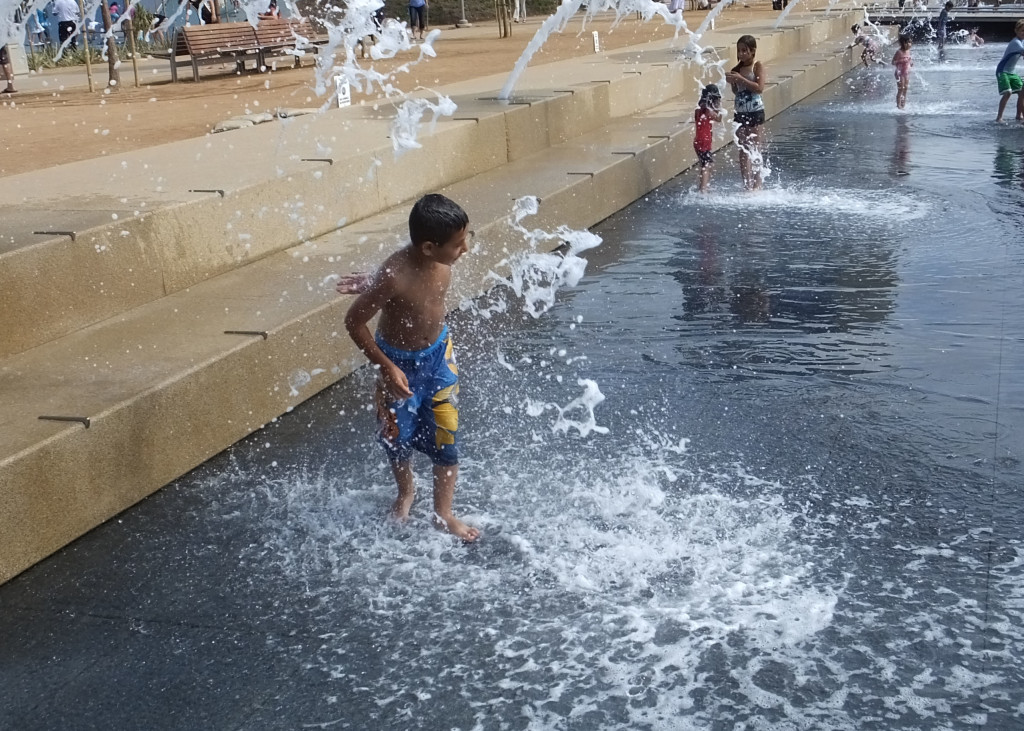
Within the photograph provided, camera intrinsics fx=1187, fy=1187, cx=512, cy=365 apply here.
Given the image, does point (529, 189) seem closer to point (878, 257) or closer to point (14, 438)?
point (878, 257)

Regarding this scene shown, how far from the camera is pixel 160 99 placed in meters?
13.5

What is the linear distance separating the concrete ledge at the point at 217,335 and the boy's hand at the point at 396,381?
105 cm

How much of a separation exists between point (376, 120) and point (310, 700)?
6.89 meters

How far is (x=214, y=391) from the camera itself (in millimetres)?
4508

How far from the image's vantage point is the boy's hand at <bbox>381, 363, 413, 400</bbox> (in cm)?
353

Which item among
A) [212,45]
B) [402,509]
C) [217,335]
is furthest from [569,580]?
[212,45]

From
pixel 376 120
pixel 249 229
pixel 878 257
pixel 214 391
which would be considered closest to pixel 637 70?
pixel 376 120

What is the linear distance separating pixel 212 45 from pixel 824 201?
10426 mm

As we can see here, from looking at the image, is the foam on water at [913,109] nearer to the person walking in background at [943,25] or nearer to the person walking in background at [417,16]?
the person walking in background at [943,25]

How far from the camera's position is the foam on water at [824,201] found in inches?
328

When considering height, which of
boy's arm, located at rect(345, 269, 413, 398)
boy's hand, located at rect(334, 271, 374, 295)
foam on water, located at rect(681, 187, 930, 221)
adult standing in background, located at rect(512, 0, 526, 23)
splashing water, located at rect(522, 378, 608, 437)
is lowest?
splashing water, located at rect(522, 378, 608, 437)

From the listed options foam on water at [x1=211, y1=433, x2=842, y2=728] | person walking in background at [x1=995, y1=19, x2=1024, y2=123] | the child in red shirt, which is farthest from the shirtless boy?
person walking in background at [x1=995, y1=19, x2=1024, y2=123]

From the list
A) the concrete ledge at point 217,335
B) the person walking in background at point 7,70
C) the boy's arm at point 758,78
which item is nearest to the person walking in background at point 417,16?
the person walking in background at point 7,70

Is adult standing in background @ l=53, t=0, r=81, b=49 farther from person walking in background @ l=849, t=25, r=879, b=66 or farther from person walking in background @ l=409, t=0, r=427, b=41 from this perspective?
person walking in background @ l=849, t=25, r=879, b=66
